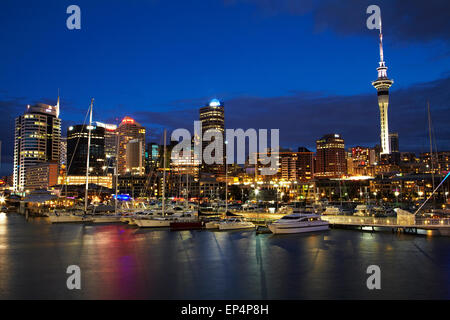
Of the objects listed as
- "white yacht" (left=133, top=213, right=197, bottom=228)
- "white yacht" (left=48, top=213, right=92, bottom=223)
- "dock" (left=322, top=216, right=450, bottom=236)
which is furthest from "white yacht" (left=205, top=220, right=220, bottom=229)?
"white yacht" (left=48, top=213, right=92, bottom=223)

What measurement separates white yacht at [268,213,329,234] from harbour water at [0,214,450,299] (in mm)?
2824

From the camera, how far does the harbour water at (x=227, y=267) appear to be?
23.3 meters

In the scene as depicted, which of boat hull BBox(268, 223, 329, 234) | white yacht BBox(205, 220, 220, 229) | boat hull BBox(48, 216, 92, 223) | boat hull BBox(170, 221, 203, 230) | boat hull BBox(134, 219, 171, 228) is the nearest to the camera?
boat hull BBox(268, 223, 329, 234)

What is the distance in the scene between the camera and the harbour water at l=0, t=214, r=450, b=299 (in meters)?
23.3

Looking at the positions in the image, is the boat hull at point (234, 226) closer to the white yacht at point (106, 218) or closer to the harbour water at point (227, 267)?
the harbour water at point (227, 267)

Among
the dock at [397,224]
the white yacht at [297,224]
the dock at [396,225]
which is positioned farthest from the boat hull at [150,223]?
the dock at [396,225]

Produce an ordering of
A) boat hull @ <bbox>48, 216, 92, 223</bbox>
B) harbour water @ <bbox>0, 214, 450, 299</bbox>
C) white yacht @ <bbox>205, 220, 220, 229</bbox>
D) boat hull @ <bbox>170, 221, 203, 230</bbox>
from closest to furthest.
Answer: harbour water @ <bbox>0, 214, 450, 299</bbox>
boat hull @ <bbox>170, 221, 203, 230</bbox>
white yacht @ <bbox>205, 220, 220, 229</bbox>
boat hull @ <bbox>48, 216, 92, 223</bbox>

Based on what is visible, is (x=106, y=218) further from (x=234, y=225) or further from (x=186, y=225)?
(x=234, y=225)

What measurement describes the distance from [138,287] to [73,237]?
31.8m

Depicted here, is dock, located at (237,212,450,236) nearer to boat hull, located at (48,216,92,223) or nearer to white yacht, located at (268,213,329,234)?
white yacht, located at (268,213,329,234)

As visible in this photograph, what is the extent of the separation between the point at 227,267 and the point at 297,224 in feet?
81.4

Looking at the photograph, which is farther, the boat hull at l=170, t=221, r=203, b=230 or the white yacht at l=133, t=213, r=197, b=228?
the white yacht at l=133, t=213, r=197, b=228
